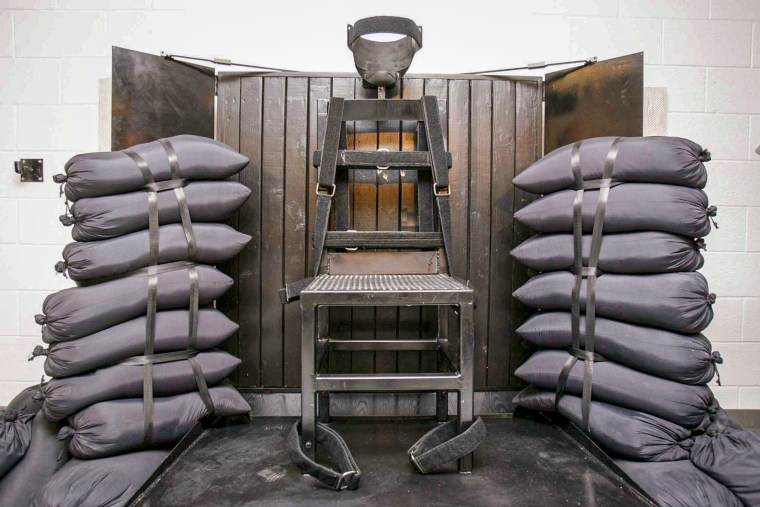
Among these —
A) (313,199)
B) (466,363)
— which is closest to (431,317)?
(466,363)

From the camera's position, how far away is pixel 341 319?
175 cm

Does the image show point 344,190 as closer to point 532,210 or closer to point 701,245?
point 532,210

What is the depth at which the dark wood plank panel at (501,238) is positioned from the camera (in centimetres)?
178

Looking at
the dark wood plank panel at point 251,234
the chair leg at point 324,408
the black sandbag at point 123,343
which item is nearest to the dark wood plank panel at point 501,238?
the chair leg at point 324,408

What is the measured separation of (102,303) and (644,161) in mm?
1850

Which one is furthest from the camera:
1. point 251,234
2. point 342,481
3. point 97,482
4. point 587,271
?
point 251,234

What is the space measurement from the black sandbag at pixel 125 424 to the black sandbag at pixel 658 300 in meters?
1.44

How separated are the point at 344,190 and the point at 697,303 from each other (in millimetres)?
1284

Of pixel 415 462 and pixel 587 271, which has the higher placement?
pixel 587 271

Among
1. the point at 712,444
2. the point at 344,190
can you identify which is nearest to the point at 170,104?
the point at 344,190

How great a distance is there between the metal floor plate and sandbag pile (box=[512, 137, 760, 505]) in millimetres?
479

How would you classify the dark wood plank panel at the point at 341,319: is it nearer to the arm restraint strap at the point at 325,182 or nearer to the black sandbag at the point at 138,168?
the arm restraint strap at the point at 325,182

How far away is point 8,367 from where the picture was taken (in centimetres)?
184

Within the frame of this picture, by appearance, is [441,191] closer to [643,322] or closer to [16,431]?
[643,322]
